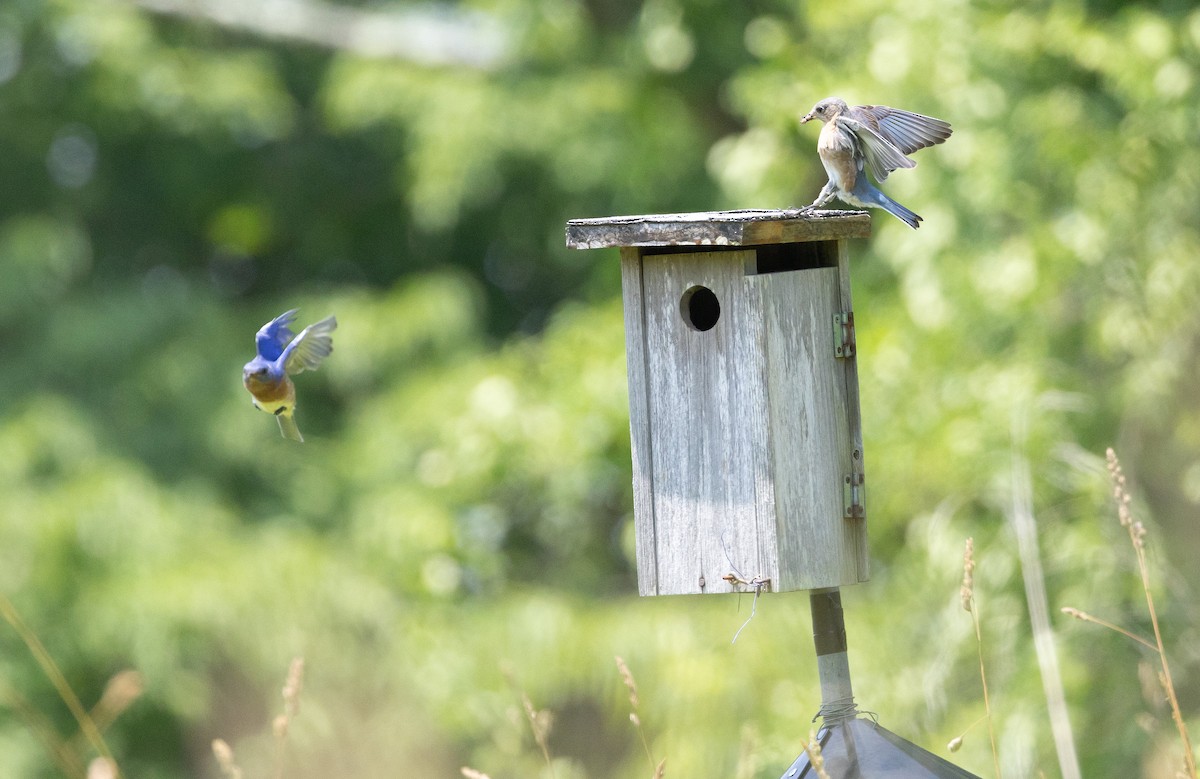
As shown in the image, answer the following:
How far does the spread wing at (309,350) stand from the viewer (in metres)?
3.16

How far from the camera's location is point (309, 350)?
324cm

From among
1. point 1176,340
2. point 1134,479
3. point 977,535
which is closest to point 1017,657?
point 977,535

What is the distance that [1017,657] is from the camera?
4.82 metres

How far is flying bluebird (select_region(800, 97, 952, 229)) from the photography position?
281 centimetres

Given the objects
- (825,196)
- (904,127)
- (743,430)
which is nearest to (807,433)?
(743,430)

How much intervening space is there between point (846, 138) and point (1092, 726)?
115 inches

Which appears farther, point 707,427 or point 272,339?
point 272,339

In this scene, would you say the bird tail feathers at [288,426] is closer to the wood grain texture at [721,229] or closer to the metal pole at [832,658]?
the wood grain texture at [721,229]

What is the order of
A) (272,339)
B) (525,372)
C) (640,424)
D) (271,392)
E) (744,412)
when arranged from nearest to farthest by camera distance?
(744,412), (640,424), (271,392), (272,339), (525,372)

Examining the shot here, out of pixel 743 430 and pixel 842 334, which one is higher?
pixel 842 334

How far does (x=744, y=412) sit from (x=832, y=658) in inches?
18.8

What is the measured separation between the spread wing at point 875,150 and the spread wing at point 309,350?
1.17 m

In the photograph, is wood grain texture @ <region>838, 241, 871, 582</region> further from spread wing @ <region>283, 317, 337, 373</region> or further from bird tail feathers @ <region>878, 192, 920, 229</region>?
spread wing @ <region>283, 317, 337, 373</region>

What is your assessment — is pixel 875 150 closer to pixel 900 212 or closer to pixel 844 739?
pixel 900 212
